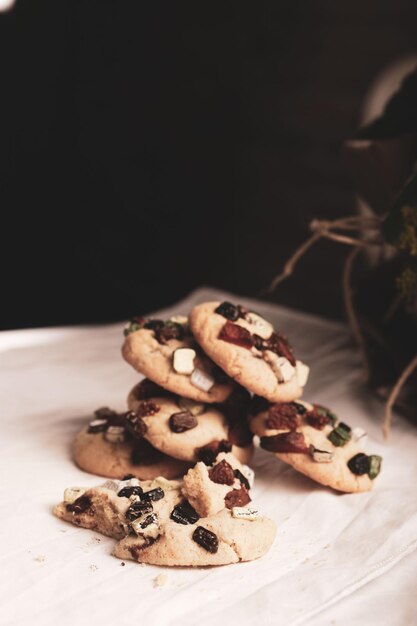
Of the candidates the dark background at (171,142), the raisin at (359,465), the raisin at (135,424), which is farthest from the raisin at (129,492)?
the dark background at (171,142)

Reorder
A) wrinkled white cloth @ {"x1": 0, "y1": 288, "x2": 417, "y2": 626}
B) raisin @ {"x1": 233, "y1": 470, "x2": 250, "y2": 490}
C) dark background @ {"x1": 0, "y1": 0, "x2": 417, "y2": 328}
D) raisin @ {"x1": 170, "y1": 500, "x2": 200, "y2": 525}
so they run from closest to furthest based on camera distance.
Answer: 1. wrinkled white cloth @ {"x1": 0, "y1": 288, "x2": 417, "y2": 626}
2. raisin @ {"x1": 170, "y1": 500, "x2": 200, "y2": 525}
3. raisin @ {"x1": 233, "y1": 470, "x2": 250, "y2": 490}
4. dark background @ {"x1": 0, "y1": 0, "x2": 417, "y2": 328}

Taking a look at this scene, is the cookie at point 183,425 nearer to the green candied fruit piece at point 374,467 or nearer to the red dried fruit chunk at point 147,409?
the red dried fruit chunk at point 147,409

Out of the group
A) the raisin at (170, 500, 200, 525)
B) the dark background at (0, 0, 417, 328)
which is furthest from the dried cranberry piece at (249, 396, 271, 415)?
the dark background at (0, 0, 417, 328)

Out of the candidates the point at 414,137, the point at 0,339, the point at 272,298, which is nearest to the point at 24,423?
the point at 0,339

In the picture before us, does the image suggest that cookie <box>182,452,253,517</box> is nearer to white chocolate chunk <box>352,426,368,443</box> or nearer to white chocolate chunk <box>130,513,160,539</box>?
white chocolate chunk <box>130,513,160,539</box>

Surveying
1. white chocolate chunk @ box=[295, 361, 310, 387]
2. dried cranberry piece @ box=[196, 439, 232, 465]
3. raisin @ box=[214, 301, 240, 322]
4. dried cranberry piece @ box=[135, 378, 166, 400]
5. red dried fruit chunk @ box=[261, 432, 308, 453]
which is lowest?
dried cranberry piece @ box=[196, 439, 232, 465]

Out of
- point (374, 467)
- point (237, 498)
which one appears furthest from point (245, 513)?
point (374, 467)
